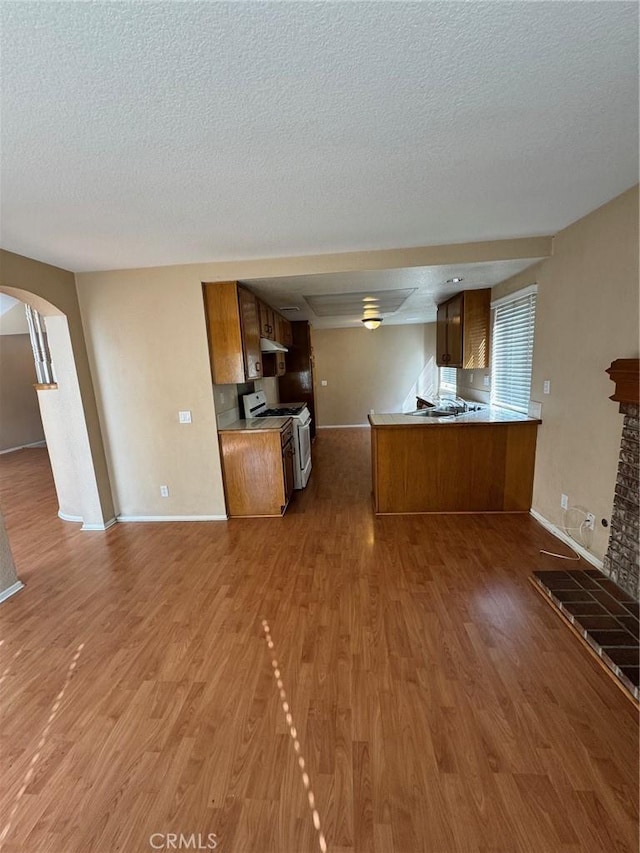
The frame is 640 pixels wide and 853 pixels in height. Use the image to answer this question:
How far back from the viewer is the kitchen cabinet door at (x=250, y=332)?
128 inches

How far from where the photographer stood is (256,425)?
3514 mm

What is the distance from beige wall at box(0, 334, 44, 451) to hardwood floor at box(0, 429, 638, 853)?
21.4 feet

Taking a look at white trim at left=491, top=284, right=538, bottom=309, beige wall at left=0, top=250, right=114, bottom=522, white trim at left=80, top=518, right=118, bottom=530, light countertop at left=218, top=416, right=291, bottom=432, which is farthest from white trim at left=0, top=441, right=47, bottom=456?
white trim at left=491, top=284, right=538, bottom=309

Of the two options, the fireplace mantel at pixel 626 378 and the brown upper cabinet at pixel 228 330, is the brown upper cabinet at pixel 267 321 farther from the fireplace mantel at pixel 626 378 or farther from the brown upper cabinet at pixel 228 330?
the fireplace mantel at pixel 626 378

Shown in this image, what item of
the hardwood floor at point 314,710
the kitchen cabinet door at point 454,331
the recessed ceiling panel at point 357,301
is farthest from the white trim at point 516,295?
the hardwood floor at point 314,710

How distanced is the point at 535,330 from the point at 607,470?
143cm

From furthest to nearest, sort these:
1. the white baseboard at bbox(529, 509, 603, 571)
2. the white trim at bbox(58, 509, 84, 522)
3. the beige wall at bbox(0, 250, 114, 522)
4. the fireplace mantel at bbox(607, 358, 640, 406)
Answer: the white trim at bbox(58, 509, 84, 522) → the beige wall at bbox(0, 250, 114, 522) → the white baseboard at bbox(529, 509, 603, 571) → the fireplace mantel at bbox(607, 358, 640, 406)

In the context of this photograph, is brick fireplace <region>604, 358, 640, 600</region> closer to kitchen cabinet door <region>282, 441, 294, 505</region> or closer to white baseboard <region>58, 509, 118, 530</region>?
kitchen cabinet door <region>282, 441, 294, 505</region>

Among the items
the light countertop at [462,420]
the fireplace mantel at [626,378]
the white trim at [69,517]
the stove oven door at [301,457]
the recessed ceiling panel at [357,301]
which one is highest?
the recessed ceiling panel at [357,301]

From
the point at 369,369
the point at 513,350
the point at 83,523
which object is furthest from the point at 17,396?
the point at 513,350

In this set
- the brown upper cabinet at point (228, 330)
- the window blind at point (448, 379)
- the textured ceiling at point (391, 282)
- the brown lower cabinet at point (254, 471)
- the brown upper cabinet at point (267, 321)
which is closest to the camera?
the textured ceiling at point (391, 282)

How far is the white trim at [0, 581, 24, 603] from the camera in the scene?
239cm

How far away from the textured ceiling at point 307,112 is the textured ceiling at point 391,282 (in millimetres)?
804

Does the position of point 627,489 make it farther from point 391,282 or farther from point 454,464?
point 391,282
